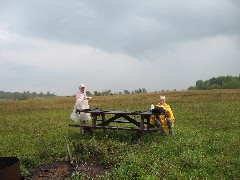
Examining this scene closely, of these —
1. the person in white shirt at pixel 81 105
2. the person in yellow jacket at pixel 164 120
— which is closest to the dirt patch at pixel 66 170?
the person in yellow jacket at pixel 164 120

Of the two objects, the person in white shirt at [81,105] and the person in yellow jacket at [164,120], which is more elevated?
the person in white shirt at [81,105]

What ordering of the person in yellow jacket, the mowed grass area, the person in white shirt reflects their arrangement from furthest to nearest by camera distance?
the person in white shirt < the person in yellow jacket < the mowed grass area

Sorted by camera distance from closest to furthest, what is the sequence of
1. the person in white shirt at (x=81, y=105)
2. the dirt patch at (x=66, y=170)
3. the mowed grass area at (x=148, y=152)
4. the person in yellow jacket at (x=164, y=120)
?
the mowed grass area at (x=148, y=152) → the dirt patch at (x=66, y=170) → the person in yellow jacket at (x=164, y=120) → the person in white shirt at (x=81, y=105)

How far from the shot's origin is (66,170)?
37.7 feet

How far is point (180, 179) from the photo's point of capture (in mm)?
9930

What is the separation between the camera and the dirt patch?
11.0 meters

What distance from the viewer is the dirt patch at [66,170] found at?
11.0 meters

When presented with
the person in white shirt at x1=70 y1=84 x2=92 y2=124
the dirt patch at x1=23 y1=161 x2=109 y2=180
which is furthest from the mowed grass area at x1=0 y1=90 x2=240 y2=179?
the person in white shirt at x1=70 y1=84 x2=92 y2=124

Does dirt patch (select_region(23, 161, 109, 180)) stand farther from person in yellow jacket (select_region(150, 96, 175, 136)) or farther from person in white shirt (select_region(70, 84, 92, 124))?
person in white shirt (select_region(70, 84, 92, 124))

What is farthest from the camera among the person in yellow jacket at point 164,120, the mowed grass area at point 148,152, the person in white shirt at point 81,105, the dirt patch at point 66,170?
the person in white shirt at point 81,105

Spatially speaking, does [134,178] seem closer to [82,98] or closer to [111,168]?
[111,168]

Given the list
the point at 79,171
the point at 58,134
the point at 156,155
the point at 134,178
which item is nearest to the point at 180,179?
the point at 134,178

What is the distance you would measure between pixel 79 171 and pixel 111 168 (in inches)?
42.7

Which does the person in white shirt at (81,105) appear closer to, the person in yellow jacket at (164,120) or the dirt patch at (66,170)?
the person in yellow jacket at (164,120)
